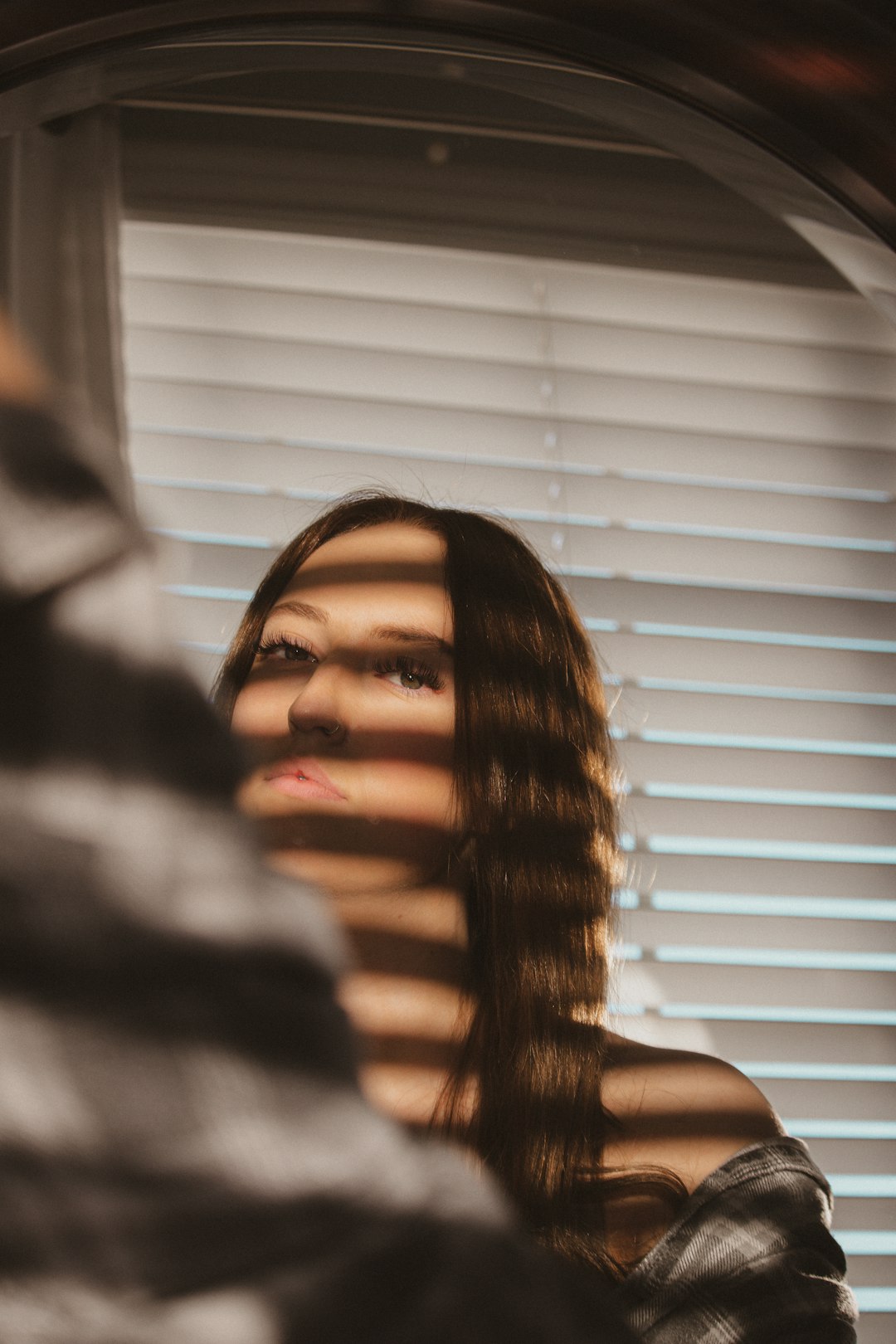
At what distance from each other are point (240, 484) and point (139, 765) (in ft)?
0.82

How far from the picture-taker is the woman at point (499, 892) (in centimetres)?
41

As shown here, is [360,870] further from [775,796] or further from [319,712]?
[775,796]

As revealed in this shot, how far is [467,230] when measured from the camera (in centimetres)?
50

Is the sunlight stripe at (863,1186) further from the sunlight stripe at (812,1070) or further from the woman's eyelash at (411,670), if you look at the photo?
the woman's eyelash at (411,670)

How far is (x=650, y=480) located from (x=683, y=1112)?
1.01ft

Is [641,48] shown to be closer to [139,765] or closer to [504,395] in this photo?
[504,395]

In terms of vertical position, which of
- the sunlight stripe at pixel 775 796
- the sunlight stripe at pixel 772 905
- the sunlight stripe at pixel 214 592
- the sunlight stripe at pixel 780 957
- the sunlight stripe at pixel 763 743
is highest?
the sunlight stripe at pixel 214 592

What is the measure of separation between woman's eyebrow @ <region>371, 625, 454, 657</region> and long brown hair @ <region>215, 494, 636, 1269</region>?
11 millimetres

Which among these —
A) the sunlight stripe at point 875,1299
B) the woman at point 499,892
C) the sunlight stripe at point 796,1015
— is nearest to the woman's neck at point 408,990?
the woman at point 499,892

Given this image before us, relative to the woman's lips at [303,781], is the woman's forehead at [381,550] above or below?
above

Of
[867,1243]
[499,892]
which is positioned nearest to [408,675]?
[499,892]

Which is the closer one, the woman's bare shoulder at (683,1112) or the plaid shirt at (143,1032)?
the plaid shirt at (143,1032)

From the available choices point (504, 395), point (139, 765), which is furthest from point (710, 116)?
point (139, 765)

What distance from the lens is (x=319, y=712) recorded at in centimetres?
44
